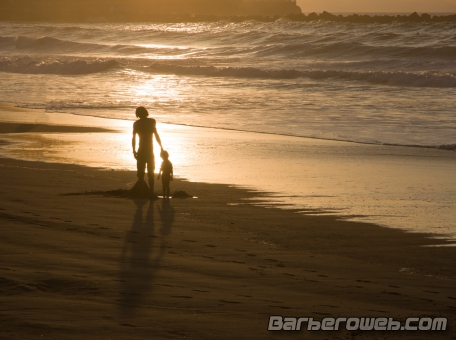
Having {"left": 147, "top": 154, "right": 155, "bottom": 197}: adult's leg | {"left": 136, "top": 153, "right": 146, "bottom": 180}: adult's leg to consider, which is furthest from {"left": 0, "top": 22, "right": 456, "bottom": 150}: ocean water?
{"left": 136, "top": 153, "right": 146, "bottom": 180}: adult's leg

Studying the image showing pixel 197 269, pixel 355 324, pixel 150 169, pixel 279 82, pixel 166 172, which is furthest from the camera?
pixel 279 82

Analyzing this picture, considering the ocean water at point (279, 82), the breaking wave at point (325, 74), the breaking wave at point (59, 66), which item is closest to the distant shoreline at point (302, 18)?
the ocean water at point (279, 82)

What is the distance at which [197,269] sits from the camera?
5781 millimetres

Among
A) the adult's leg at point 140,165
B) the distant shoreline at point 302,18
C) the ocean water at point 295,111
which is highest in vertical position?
the distant shoreline at point 302,18

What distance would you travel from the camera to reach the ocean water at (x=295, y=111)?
10023mm

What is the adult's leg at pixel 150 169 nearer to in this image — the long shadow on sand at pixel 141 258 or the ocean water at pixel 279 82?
the long shadow on sand at pixel 141 258

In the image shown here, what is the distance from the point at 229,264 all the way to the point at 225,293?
0.85 m

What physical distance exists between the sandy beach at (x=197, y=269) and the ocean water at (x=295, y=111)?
109 centimetres

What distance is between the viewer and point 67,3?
391 feet

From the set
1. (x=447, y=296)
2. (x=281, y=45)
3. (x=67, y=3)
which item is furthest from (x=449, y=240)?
(x=67, y=3)

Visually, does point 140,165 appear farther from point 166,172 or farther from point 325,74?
point 325,74

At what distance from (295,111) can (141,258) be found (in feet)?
46.1

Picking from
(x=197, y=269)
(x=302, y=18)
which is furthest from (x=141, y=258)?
(x=302, y=18)

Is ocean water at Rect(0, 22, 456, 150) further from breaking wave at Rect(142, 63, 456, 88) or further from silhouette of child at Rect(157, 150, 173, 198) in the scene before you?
silhouette of child at Rect(157, 150, 173, 198)
